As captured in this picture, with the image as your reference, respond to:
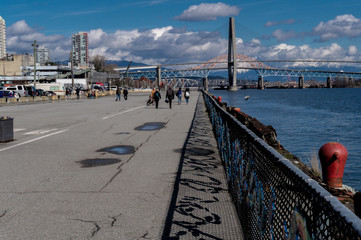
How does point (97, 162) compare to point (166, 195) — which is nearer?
point (166, 195)

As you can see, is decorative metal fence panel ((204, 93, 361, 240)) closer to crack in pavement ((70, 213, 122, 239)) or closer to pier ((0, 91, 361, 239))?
pier ((0, 91, 361, 239))

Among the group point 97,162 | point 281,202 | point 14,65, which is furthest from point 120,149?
point 14,65

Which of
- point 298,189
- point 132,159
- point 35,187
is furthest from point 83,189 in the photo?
point 298,189

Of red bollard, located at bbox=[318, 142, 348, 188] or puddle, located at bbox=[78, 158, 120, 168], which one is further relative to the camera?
puddle, located at bbox=[78, 158, 120, 168]

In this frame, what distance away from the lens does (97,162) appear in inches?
382

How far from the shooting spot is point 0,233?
16.1 ft

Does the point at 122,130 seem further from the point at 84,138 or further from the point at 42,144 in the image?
the point at 42,144

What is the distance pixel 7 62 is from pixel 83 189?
166 meters

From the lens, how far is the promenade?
5.06 meters

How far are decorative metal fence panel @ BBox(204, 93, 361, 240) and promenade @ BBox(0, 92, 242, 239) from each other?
0.62 m

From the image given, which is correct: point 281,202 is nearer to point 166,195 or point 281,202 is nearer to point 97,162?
point 166,195

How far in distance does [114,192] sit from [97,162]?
3.01 meters

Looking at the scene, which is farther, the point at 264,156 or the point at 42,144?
the point at 42,144

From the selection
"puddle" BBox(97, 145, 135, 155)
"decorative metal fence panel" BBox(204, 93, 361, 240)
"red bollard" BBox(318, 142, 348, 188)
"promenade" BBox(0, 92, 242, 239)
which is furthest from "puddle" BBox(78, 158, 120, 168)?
"red bollard" BBox(318, 142, 348, 188)
